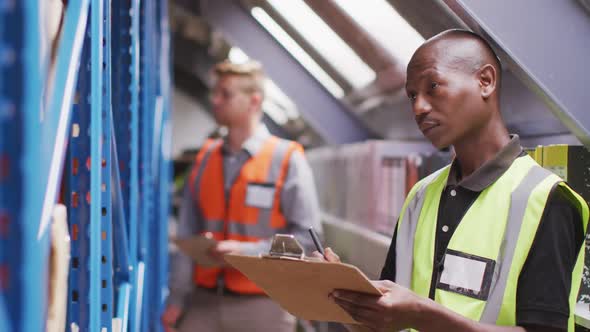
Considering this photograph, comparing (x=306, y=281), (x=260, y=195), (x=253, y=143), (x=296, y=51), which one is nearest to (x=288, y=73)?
(x=296, y=51)

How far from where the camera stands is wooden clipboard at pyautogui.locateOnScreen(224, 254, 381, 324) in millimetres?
1303

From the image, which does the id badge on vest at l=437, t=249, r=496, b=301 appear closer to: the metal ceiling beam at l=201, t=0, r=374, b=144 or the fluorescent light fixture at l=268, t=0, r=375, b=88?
the fluorescent light fixture at l=268, t=0, r=375, b=88

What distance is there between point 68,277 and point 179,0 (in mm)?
3152

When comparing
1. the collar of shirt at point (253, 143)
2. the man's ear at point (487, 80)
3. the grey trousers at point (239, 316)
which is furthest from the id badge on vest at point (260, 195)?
the man's ear at point (487, 80)

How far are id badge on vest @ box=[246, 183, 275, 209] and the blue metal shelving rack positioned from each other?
1.37ft

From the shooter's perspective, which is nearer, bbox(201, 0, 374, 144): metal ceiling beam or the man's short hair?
the man's short hair

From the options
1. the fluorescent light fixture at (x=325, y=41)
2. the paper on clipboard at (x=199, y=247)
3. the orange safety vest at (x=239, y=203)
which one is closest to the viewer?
the fluorescent light fixture at (x=325, y=41)

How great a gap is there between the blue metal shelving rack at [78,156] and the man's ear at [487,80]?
79cm

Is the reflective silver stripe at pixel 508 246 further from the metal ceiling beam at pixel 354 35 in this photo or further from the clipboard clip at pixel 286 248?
the metal ceiling beam at pixel 354 35

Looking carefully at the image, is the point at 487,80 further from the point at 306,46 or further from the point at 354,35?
the point at 306,46

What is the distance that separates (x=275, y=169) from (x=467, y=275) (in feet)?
5.35

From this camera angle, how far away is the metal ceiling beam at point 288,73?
3643 mm

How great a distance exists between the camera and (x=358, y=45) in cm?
273

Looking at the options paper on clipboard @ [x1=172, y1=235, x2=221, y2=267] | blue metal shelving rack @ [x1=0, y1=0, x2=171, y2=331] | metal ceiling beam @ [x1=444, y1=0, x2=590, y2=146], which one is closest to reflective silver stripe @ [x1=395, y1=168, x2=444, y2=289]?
metal ceiling beam @ [x1=444, y1=0, x2=590, y2=146]
